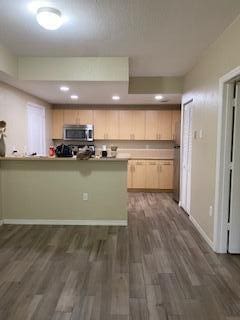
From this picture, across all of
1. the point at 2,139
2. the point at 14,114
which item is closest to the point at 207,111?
the point at 2,139

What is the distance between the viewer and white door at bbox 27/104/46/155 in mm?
5426

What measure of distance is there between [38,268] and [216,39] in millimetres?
3325

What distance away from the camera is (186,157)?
504 cm

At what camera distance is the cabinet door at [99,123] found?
6.92 m

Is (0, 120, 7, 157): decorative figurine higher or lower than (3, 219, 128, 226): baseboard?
higher

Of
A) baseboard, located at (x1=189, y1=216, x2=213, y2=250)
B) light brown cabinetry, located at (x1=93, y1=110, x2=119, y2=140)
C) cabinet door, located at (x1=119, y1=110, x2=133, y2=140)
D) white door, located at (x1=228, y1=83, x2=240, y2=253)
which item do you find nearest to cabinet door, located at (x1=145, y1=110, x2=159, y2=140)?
cabinet door, located at (x1=119, y1=110, x2=133, y2=140)

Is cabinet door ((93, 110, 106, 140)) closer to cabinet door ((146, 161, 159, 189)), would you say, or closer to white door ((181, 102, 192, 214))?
cabinet door ((146, 161, 159, 189))

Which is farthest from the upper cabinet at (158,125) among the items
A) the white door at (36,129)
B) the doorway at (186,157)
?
the white door at (36,129)

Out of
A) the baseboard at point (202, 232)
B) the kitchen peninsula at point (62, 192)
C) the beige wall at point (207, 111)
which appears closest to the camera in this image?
the beige wall at point (207, 111)

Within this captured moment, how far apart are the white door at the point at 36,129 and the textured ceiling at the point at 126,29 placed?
1.88 meters

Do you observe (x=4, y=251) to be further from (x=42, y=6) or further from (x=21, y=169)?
(x=42, y=6)

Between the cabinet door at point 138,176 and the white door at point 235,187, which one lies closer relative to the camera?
the white door at point 235,187

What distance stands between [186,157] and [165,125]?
203cm

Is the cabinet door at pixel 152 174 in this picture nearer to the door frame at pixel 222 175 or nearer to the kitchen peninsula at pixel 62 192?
the kitchen peninsula at pixel 62 192
